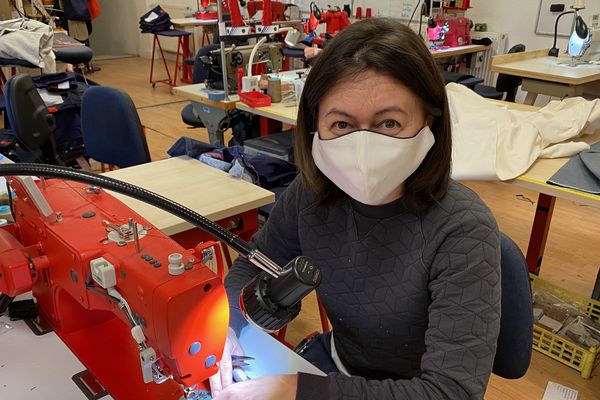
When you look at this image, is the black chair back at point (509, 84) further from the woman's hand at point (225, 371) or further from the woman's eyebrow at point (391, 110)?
the woman's hand at point (225, 371)

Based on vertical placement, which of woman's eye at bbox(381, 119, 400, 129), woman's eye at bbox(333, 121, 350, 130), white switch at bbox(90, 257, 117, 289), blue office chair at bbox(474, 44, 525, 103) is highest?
woman's eye at bbox(381, 119, 400, 129)

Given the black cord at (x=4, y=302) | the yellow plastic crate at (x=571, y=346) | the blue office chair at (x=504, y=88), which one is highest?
the black cord at (x=4, y=302)

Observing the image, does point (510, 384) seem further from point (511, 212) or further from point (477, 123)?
point (511, 212)

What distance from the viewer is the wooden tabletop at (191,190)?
1520 mm

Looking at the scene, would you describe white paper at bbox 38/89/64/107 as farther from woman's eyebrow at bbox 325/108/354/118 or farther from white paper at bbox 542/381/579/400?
white paper at bbox 542/381/579/400

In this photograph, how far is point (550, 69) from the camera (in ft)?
11.6

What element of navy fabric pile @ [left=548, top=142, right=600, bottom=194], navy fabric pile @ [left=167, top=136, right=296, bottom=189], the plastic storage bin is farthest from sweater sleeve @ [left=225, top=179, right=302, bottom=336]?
the plastic storage bin

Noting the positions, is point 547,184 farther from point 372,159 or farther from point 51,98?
point 51,98

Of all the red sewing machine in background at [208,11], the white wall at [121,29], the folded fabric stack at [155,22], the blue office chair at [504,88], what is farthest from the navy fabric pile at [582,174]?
the white wall at [121,29]

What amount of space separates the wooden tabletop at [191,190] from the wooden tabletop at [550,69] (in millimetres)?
2517

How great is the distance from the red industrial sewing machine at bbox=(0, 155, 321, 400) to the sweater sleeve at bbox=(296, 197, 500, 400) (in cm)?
21

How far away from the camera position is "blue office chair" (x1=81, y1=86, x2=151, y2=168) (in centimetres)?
227

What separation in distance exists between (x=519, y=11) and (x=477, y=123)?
10.9ft

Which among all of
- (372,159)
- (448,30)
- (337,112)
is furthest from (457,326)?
(448,30)
